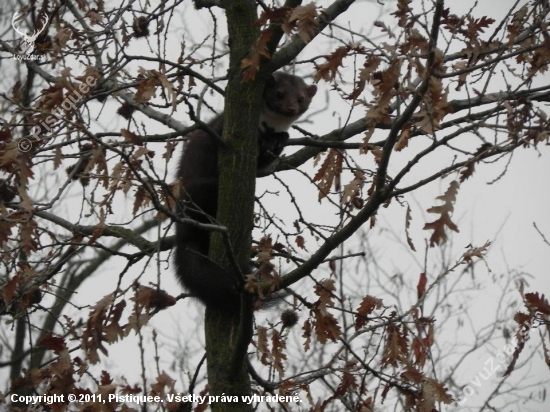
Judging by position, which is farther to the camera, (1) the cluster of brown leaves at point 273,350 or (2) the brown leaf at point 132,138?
(1) the cluster of brown leaves at point 273,350

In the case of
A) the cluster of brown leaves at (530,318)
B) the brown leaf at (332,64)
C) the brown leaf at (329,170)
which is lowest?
the cluster of brown leaves at (530,318)

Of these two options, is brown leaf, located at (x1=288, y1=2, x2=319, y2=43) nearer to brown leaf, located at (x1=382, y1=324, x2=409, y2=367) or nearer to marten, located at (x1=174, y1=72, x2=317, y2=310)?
marten, located at (x1=174, y1=72, x2=317, y2=310)

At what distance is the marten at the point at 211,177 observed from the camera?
19.1ft

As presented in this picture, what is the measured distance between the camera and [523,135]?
4.22 m

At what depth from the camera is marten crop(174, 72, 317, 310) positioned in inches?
230

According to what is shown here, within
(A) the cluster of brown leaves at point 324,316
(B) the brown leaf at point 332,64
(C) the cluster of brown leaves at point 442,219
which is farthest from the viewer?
(A) the cluster of brown leaves at point 324,316

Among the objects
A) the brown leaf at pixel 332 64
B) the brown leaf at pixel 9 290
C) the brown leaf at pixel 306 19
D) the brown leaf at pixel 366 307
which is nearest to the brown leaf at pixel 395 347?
the brown leaf at pixel 366 307

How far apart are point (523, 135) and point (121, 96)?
403 centimetres

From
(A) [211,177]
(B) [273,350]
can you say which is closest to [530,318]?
(B) [273,350]

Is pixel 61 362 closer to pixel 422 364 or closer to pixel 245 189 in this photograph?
pixel 245 189

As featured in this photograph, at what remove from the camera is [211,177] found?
287 inches

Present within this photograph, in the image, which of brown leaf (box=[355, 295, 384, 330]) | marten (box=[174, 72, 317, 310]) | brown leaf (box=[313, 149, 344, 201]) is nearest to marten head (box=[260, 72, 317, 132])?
marten (box=[174, 72, 317, 310])

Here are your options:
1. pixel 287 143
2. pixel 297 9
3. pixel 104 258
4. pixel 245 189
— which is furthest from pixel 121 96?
pixel 104 258

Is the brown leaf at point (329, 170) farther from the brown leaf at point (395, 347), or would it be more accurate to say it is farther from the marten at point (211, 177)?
→ the brown leaf at point (395, 347)
